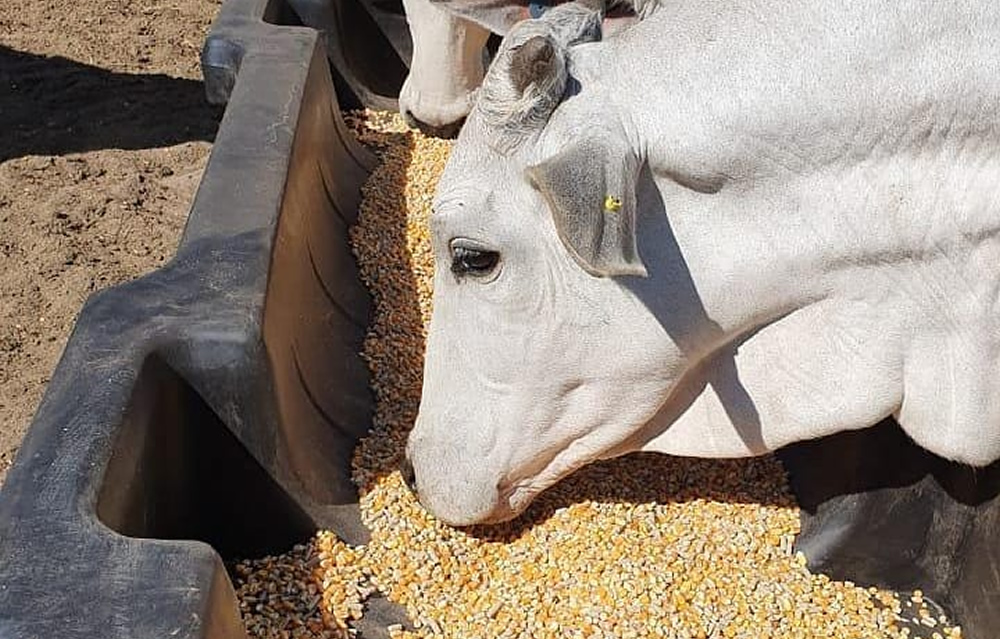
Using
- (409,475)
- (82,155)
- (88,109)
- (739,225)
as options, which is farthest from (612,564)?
(88,109)

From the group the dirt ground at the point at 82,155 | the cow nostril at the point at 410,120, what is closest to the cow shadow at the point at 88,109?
the dirt ground at the point at 82,155

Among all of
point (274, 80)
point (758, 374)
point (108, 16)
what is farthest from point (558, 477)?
point (108, 16)

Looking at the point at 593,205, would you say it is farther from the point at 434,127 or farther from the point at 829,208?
the point at 434,127

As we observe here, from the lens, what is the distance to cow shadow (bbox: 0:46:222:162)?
3.86 metres

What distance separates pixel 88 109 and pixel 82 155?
14.0 inches

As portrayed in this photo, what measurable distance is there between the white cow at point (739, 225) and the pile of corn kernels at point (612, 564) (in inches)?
13.6

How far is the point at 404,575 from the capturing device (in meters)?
2.04

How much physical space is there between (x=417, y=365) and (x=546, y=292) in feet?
2.92

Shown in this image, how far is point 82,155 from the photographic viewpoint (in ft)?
12.4

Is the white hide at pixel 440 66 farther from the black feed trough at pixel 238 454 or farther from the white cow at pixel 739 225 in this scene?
the white cow at pixel 739 225

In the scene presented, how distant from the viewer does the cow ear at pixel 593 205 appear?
145 centimetres

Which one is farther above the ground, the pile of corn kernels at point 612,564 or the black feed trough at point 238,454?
the black feed trough at point 238,454

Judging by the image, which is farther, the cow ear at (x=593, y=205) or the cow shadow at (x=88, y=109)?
the cow shadow at (x=88, y=109)

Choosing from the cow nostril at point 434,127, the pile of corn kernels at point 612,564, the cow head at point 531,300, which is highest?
the cow head at point 531,300
